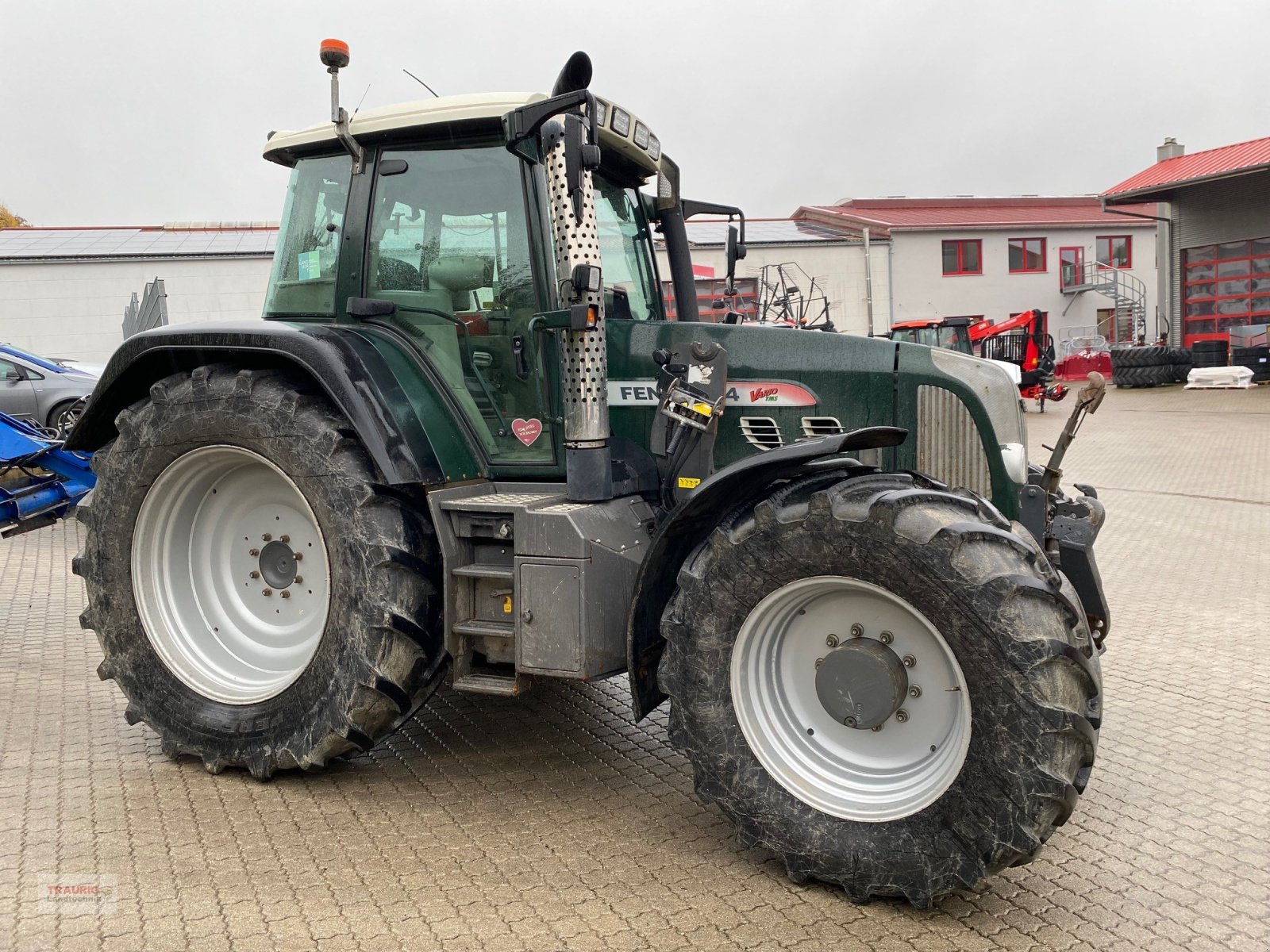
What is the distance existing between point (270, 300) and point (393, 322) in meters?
0.80

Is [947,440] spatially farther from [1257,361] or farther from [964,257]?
[964,257]

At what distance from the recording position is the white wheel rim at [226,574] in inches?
175

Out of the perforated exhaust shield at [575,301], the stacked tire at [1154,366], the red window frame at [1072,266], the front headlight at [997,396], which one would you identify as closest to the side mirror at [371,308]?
the perforated exhaust shield at [575,301]

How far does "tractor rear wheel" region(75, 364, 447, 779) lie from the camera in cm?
393

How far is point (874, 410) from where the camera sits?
13.2 feet

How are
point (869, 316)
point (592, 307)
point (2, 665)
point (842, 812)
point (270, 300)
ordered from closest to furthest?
1. point (842, 812)
2. point (592, 307)
3. point (270, 300)
4. point (2, 665)
5. point (869, 316)

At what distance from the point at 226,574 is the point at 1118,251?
40.1 metres

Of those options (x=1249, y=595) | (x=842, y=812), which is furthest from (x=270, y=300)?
(x=1249, y=595)

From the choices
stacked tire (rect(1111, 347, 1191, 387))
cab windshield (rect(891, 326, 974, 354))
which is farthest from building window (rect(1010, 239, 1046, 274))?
cab windshield (rect(891, 326, 974, 354))

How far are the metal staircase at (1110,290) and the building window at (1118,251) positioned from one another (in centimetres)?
92

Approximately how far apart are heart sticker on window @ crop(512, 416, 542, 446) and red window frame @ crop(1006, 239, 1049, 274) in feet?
118

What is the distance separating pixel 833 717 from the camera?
3.36m

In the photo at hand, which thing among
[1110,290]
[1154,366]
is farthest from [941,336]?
[1110,290]

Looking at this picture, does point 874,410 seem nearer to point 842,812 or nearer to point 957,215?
point 842,812
